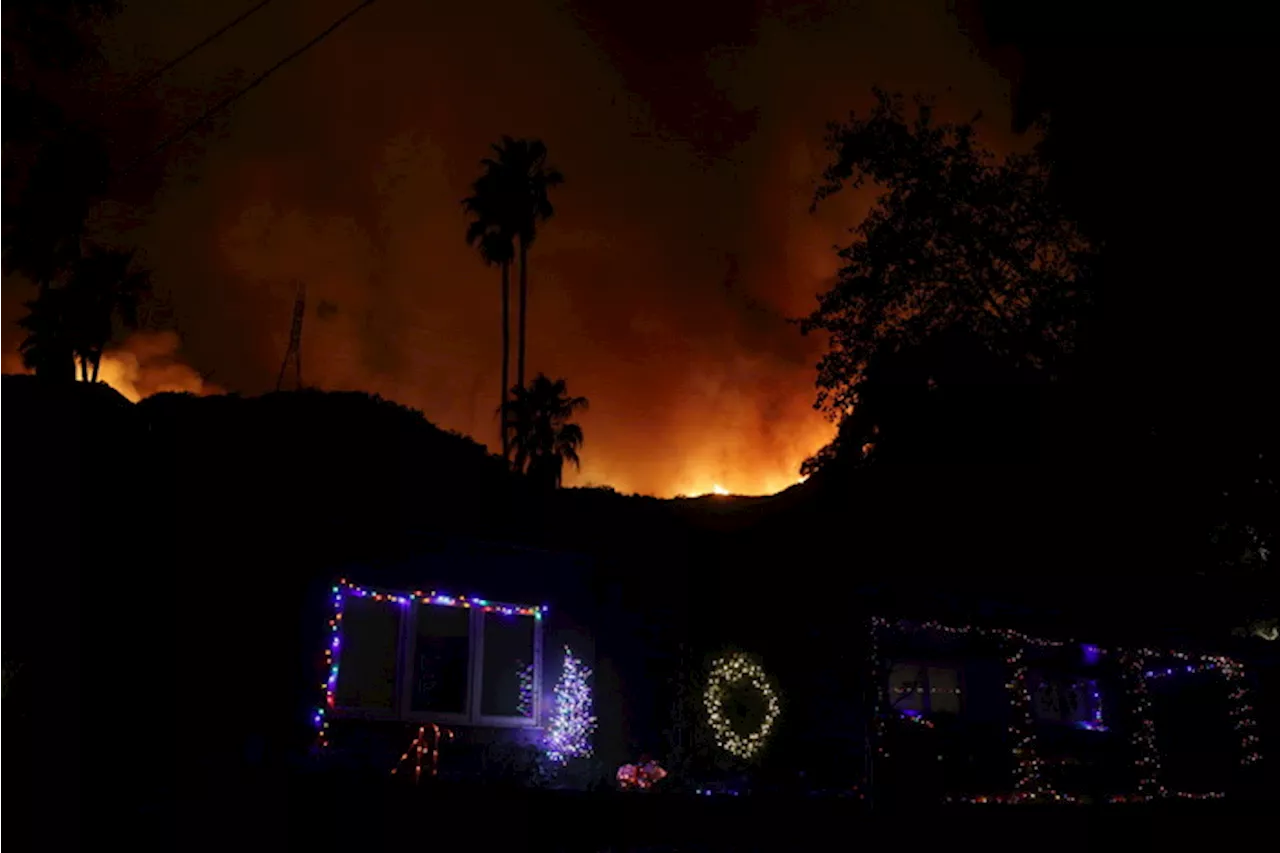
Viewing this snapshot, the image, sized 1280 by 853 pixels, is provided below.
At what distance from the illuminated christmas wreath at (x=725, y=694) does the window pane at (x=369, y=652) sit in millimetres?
4938

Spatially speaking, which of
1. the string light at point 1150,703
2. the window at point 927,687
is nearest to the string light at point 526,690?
the window at point 927,687

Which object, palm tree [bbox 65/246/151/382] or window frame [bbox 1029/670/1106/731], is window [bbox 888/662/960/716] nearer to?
window frame [bbox 1029/670/1106/731]

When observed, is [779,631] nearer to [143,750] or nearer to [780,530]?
[780,530]

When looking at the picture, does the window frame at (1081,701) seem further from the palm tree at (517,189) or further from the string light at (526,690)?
the palm tree at (517,189)

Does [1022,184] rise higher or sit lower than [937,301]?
higher

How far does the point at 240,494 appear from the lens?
11391mm

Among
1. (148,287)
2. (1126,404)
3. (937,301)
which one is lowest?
(1126,404)

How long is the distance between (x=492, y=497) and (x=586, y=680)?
9.57ft

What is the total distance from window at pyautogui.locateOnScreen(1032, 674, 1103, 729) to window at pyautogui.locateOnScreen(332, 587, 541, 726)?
987cm

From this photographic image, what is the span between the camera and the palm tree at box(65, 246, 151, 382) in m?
33.2

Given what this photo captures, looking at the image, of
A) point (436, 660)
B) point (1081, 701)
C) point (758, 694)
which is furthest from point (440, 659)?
point (1081, 701)

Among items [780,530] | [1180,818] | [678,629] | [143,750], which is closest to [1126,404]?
[1180,818]

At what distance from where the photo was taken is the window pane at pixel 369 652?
12.0 metres

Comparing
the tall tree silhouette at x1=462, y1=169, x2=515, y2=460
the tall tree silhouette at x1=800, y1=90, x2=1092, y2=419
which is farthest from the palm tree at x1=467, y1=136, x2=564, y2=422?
the tall tree silhouette at x1=800, y1=90, x2=1092, y2=419
